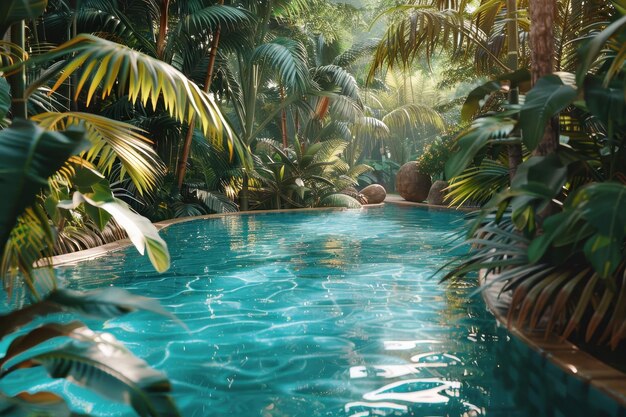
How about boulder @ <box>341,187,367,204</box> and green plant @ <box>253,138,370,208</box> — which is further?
boulder @ <box>341,187,367,204</box>

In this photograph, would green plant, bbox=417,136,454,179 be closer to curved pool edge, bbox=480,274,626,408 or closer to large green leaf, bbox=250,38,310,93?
large green leaf, bbox=250,38,310,93

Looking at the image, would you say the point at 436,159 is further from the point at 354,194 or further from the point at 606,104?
the point at 606,104

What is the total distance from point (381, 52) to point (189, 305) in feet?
10.6

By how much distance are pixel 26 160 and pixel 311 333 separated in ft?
9.39

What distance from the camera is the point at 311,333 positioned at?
407 centimetres

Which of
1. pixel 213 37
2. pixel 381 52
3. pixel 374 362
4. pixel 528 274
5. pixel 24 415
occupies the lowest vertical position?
pixel 374 362

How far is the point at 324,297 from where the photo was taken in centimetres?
518

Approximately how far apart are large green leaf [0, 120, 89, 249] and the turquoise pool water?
63.9 inches

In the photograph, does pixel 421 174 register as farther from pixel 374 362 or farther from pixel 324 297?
pixel 374 362

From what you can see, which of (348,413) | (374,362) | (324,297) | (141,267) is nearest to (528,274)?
(374,362)

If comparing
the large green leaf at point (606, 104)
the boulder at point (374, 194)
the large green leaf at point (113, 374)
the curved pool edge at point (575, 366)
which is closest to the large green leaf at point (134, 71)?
the large green leaf at point (113, 374)

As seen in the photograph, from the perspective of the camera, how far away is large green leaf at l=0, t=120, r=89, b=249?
1.41 metres

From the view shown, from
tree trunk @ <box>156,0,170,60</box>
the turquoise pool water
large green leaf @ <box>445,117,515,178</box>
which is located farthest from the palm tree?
tree trunk @ <box>156,0,170,60</box>

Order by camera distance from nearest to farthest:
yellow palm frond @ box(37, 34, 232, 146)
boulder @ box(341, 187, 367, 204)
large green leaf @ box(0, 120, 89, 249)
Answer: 1. large green leaf @ box(0, 120, 89, 249)
2. yellow palm frond @ box(37, 34, 232, 146)
3. boulder @ box(341, 187, 367, 204)
